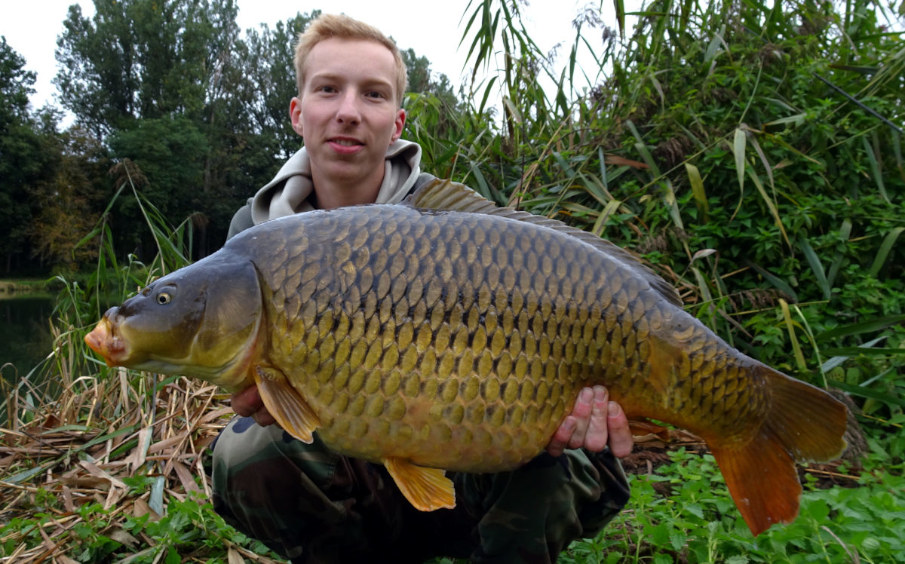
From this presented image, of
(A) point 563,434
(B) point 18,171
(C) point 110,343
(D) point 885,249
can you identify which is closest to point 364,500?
(A) point 563,434

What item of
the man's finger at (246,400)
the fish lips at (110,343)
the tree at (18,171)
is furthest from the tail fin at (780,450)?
the tree at (18,171)

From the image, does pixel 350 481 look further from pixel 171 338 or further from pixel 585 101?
pixel 585 101

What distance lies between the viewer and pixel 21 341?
686 centimetres

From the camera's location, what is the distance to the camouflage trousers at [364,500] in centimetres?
139

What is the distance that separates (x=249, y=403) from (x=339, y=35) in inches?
45.7

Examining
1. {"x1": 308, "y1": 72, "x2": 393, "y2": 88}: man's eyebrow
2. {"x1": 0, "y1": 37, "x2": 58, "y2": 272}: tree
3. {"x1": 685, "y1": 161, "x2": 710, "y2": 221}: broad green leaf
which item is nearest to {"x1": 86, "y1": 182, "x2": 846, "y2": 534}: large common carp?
{"x1": 308, "y1": 72, "x2": 393, "y2": 88}: man's eyebrow

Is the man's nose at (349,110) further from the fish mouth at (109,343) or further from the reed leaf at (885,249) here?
the reed leaf at (885,249)

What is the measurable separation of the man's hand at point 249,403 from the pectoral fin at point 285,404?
8cm

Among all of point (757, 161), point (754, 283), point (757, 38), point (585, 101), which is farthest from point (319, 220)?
point (757, 38)

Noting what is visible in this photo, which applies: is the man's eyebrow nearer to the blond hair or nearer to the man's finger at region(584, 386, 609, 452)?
the blond hair

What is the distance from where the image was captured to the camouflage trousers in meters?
1.39

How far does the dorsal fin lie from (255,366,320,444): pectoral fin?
1.29 feet

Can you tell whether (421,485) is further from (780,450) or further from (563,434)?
(780,450)

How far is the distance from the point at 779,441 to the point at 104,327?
46.2 inches
